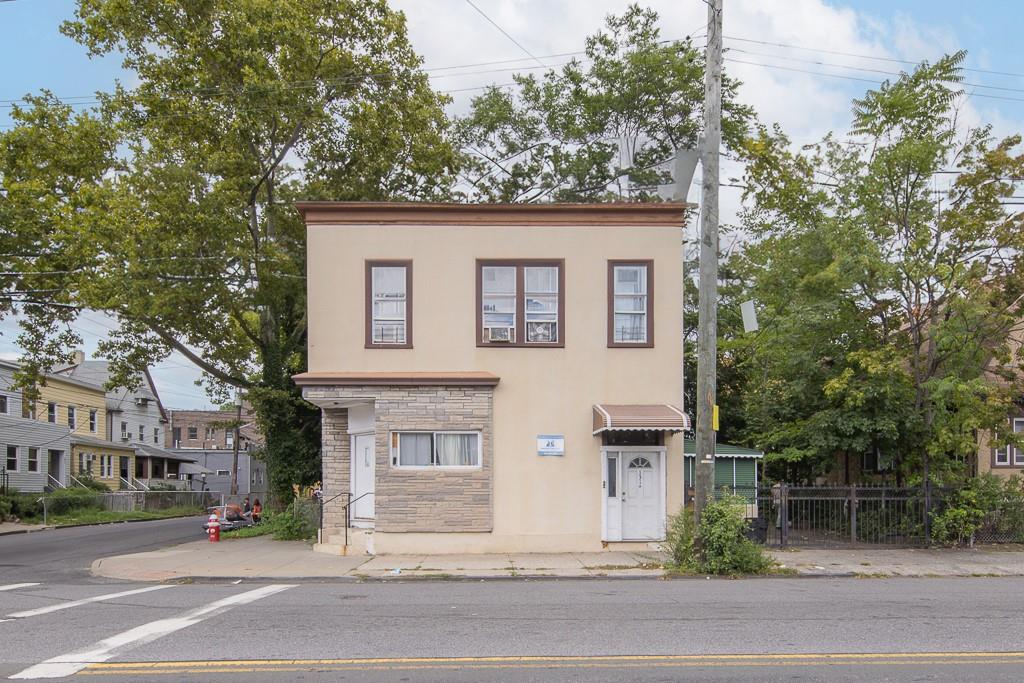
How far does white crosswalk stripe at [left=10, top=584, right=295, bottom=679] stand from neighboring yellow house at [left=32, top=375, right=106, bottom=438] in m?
34.1

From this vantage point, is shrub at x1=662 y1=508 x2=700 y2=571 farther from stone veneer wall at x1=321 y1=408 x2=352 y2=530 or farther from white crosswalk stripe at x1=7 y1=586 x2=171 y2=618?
white crosswalk stripe at x1=7 y1=586 x2=171 y2=618

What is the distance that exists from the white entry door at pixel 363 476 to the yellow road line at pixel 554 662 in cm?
1140

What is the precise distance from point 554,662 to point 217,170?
19.8 m

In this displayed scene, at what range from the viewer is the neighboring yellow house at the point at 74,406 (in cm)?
4447

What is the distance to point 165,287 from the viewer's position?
23984 millimetres

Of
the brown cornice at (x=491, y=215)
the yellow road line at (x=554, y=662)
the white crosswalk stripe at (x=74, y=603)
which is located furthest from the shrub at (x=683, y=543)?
the white crosswalk stripe at (x=74, y=603)

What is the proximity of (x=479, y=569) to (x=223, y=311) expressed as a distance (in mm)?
14018

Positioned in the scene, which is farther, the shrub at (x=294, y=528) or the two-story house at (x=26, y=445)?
the two-story house at (x=26, y=445)

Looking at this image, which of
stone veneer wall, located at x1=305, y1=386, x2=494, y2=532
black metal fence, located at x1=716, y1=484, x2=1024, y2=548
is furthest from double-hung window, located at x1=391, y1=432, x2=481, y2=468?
black metal fence, located at x1=716, y1=484, x2=1024, y2=548

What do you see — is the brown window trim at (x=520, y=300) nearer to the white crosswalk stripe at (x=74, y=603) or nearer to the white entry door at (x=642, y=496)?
the white entry door at (x=642, y=496)

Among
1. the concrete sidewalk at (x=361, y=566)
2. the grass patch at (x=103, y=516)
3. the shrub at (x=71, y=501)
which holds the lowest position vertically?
the grass patch at (x=103, y=516)

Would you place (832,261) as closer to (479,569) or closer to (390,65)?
(479,569)

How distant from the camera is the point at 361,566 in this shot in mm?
16812

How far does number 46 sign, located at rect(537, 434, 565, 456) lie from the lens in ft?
61.8
